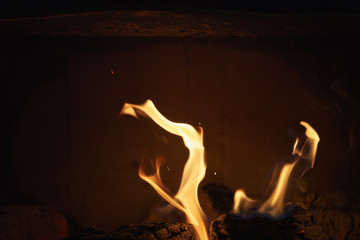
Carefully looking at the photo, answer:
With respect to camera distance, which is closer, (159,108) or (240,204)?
(240,204)

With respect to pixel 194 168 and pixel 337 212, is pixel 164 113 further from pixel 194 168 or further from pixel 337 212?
pixel 337 212

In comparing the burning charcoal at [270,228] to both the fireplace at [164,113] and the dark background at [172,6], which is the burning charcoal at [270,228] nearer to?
the fireplace at [164,113]

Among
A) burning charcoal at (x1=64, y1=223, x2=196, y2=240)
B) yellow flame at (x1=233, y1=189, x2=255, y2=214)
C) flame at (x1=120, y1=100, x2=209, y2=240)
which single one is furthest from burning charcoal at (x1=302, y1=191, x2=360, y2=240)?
burning charcoal at (x1=64, y1=223, x2=196, y2=240)

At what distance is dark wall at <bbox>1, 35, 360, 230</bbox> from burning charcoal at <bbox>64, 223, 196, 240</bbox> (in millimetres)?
887

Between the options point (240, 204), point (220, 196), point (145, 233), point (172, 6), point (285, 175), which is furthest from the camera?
point (220, 196)

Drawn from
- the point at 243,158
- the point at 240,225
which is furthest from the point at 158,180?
the point at 240,225

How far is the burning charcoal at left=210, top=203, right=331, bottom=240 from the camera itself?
1893mm

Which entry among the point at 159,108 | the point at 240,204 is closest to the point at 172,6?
the point at 159,108

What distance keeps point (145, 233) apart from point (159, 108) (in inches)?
51.0

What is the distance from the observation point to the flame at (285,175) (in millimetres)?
2117

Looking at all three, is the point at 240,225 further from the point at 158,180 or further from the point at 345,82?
the point at 345,82

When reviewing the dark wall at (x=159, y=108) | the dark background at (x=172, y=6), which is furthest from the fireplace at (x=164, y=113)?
the dark background at (x=172, y=6)

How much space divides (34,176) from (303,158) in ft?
8.37

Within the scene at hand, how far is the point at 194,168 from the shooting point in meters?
2.63
